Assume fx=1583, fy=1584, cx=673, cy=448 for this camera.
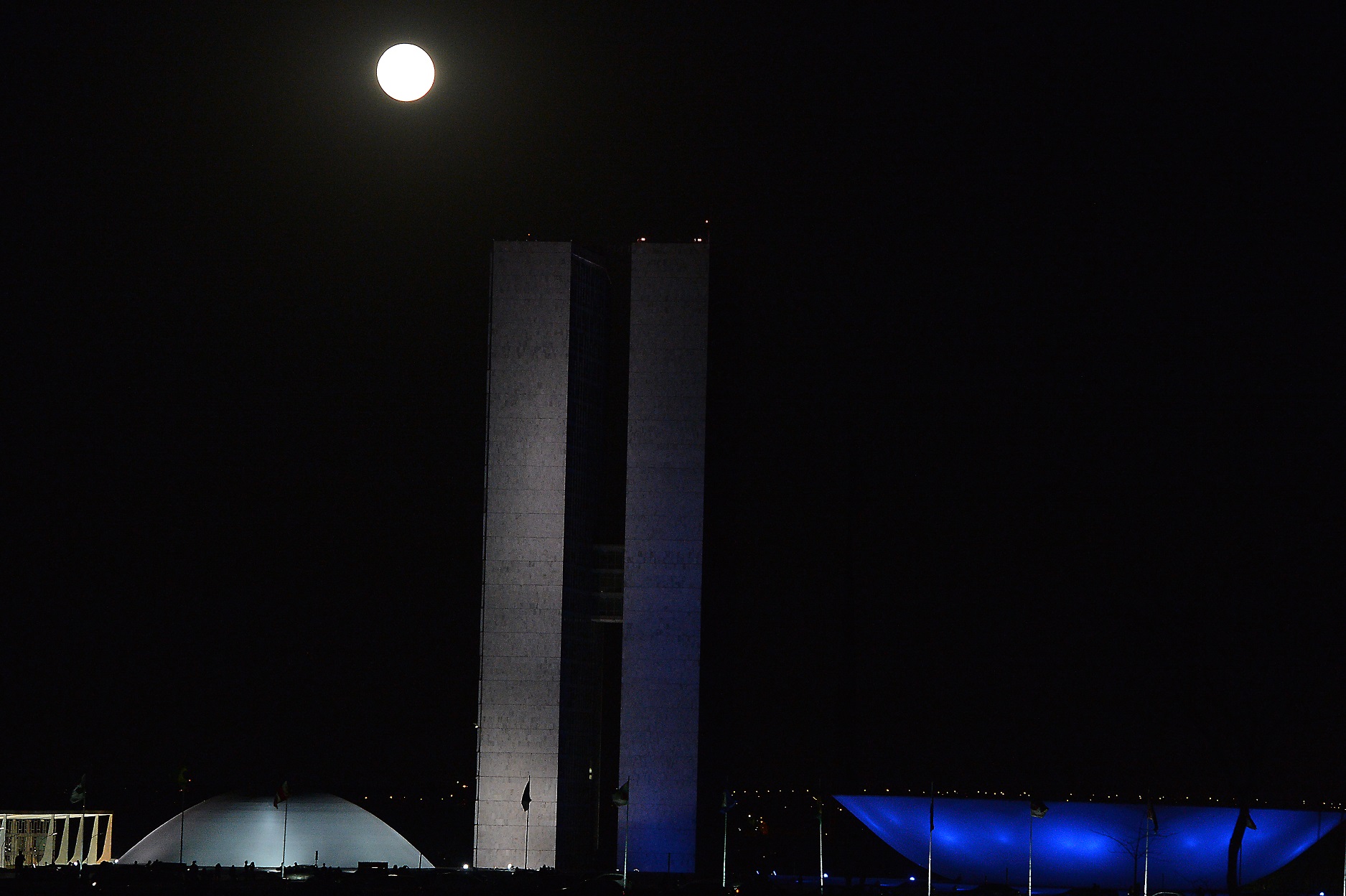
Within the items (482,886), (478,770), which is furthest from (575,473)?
(482,886)

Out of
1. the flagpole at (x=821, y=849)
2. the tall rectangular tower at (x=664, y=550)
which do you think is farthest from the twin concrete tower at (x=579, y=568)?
the flagpole at (x=821, y=849)

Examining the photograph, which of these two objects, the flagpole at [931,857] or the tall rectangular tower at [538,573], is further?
the tall rectangular tower at [538,573]

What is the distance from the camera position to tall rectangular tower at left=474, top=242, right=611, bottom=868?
180ft

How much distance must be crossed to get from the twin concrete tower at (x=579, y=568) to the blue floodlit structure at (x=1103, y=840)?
434 inches

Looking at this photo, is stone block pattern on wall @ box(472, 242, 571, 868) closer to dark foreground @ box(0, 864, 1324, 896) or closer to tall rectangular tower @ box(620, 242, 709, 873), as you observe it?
tall rectangular tower @ box(620, 242, 709, 873)

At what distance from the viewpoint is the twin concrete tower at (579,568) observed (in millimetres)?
54906

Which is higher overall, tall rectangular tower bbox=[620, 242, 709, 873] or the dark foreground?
tall rectangular tower bbox=[620, 242, 709, 873]

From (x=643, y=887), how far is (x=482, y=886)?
518 centimetres

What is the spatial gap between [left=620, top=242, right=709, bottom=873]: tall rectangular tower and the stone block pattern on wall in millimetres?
2595

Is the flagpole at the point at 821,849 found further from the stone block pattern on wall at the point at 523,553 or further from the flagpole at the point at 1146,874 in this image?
the stone block pattern on wall at the point at 523,553

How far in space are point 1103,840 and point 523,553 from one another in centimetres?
2199

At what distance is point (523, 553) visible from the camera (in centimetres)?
5597

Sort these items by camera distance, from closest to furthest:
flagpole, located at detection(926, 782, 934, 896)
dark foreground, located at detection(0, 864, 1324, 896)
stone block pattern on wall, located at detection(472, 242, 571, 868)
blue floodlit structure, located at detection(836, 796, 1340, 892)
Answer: dark foreground, located at detection(0, 864, 1324, 896) < flagpole, located at detection(926, 782, 934, 896) < blue floodlit structure, located at detection(836, 796, 1340, 892) < stone block pattern on wall, located at detection(472, 242, 571, 868)

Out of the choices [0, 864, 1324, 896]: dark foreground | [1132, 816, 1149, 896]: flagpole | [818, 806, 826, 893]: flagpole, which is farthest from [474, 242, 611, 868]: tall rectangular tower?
[1132, 816, 1149, 896]: flagpole
